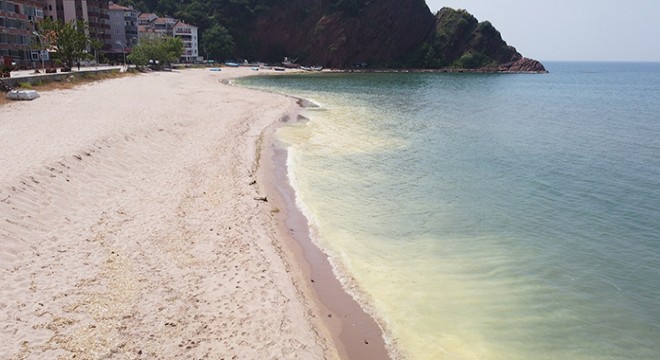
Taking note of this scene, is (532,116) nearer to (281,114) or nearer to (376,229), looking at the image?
(281,114)

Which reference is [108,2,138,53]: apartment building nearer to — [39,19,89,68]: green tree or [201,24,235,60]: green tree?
[201,24,235,60]: green tree

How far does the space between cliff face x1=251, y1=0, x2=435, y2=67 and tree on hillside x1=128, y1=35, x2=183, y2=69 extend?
6963cm

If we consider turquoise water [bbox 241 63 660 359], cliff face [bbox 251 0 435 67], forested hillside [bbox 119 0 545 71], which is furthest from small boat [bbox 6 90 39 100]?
cliff face [bbox 251 0 435 67]

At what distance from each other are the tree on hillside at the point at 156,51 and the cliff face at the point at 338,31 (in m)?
69.6

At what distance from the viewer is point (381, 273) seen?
1494 cm

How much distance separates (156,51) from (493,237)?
379 ft

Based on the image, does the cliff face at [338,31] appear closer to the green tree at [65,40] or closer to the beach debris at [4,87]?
the green tree at [65,40]

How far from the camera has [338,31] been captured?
630ft

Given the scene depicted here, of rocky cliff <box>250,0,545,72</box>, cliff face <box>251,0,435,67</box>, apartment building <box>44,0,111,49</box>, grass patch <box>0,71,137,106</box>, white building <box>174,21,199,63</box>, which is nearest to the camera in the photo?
grass patch <box>0,71,137,106</box>

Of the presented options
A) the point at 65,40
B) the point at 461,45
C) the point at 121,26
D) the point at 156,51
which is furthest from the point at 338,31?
the point at 65,40

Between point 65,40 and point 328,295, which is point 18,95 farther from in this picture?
point 65,40

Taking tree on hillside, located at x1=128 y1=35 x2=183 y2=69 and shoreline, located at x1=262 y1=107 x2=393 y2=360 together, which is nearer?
shoreline, located at x1=262 y1=107 x2=393 y2=360

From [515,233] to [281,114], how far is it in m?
35.7

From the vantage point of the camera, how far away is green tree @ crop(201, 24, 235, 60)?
7057 inches
